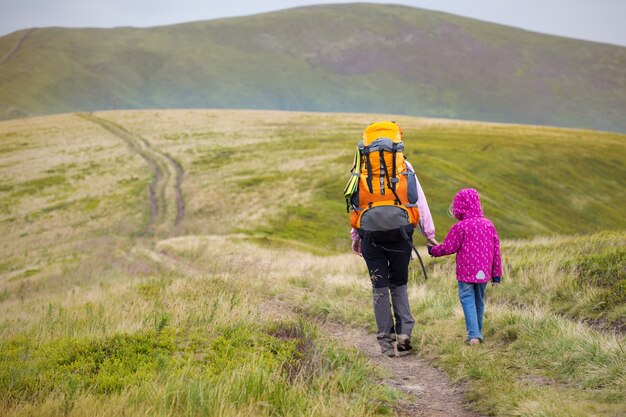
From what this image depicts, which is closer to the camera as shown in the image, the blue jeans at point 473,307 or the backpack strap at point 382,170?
the backpack strap at point 382,170

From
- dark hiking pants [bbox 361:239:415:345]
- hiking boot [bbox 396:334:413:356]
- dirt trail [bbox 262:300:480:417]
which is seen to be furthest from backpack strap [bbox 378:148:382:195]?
dirt trail [bbox 262:300:480:417]

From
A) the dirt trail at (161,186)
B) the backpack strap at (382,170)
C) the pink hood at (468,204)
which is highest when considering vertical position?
the backpack strap at (382,170)

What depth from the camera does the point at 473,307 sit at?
917 centimetres

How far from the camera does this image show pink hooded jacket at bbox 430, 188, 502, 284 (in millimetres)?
9297

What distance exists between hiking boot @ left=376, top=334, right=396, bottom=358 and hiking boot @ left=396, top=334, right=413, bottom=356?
0.11m

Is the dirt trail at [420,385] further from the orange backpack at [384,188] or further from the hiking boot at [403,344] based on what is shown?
the orange backpack at [384,188]

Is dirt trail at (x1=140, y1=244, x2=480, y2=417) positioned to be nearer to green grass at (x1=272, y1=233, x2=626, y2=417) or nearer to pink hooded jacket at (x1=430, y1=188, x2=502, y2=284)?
green grass at (x1=272, y1=233, x2=626, y2=417)

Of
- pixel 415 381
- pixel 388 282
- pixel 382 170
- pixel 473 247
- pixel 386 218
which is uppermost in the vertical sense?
pixel 382 170

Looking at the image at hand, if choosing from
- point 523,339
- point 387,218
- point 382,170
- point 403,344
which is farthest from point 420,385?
point 382,170

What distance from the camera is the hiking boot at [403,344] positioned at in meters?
9.04

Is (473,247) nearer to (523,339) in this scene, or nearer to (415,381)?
(523,339)

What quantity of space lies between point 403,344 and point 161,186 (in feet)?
179

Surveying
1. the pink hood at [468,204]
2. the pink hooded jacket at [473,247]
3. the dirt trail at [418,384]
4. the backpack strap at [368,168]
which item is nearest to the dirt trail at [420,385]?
the dirt trail at [418,384]

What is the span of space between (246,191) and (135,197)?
10.3m
